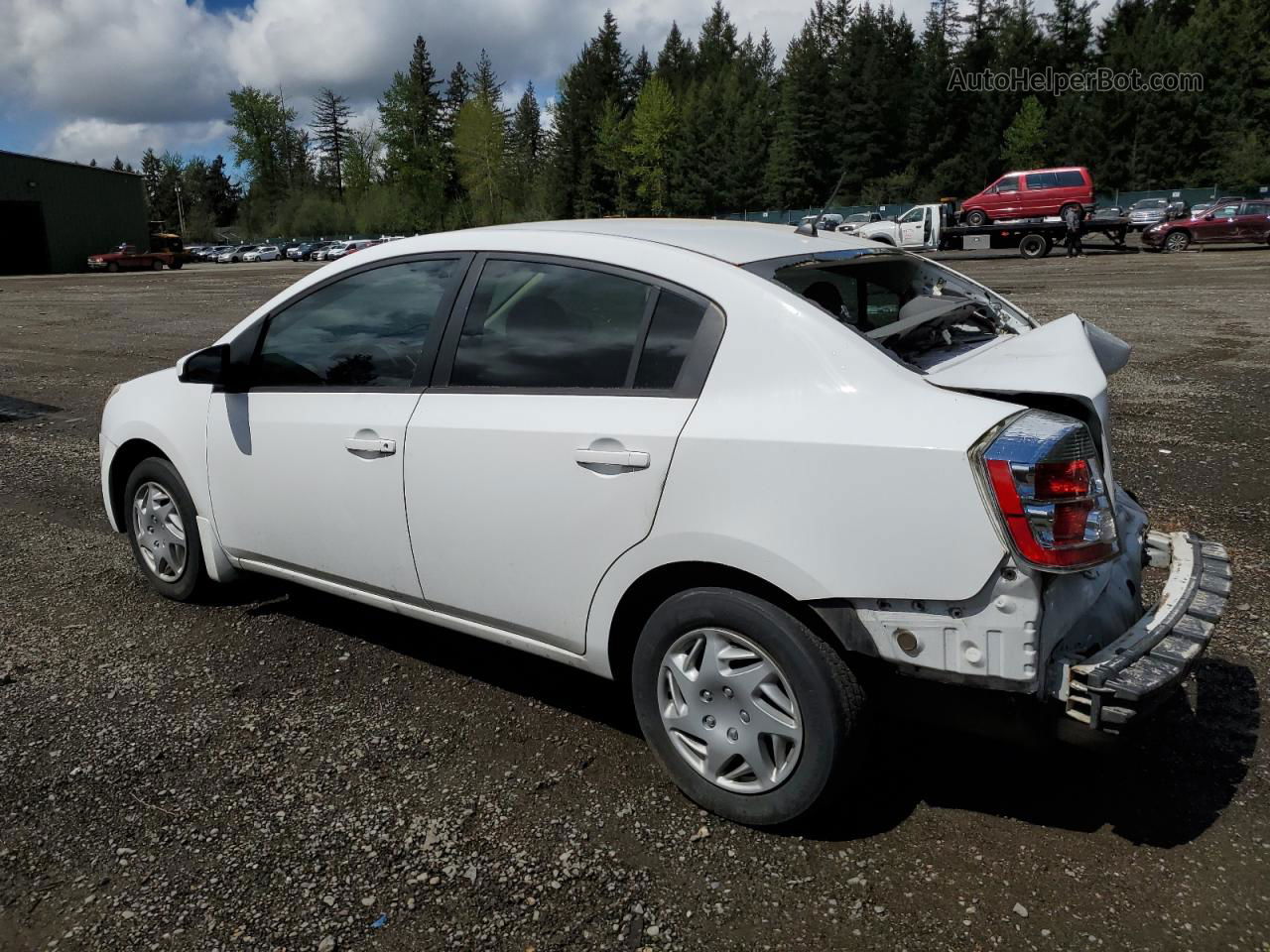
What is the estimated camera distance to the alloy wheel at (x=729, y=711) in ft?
8.64

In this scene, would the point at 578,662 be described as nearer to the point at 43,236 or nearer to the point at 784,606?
the point at 784,606

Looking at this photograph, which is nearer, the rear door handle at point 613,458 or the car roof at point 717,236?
the rear door handle at point 613,458

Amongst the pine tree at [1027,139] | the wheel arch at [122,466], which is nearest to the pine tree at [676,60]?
the pine tree at [1027,139]

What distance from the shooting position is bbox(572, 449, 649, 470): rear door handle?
2.73 metres

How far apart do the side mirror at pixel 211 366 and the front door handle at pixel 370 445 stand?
833 millimetres

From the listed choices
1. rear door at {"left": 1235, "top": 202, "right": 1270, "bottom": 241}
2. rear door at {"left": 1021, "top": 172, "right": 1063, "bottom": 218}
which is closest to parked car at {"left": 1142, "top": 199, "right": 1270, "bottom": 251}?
rear door at {"left": 1235, "top": 202, "right": 1270, "bottom": 241}

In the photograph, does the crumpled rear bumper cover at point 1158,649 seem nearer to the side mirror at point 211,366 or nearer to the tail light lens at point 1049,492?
the tail light lens at point 1049,492

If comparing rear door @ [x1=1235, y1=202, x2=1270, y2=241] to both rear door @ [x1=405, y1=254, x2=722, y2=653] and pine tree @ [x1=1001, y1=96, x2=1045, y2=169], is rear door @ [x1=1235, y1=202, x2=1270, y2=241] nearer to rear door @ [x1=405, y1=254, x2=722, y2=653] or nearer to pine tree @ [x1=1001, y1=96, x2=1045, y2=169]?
rear door @ [x1=405, y1=254, x2=722, y2=653]

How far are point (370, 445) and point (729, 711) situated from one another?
1.52m

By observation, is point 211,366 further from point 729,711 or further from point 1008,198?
point 1008,198

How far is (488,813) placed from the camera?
291 centimetres

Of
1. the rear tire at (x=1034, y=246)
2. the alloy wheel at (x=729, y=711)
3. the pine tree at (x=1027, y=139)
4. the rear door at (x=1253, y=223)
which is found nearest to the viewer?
the alloy wheel at (x=729, y=711)

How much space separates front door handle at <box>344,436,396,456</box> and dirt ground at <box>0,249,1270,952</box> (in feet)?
3.06

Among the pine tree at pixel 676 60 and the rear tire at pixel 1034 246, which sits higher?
the pine tree at pixel 676 60
